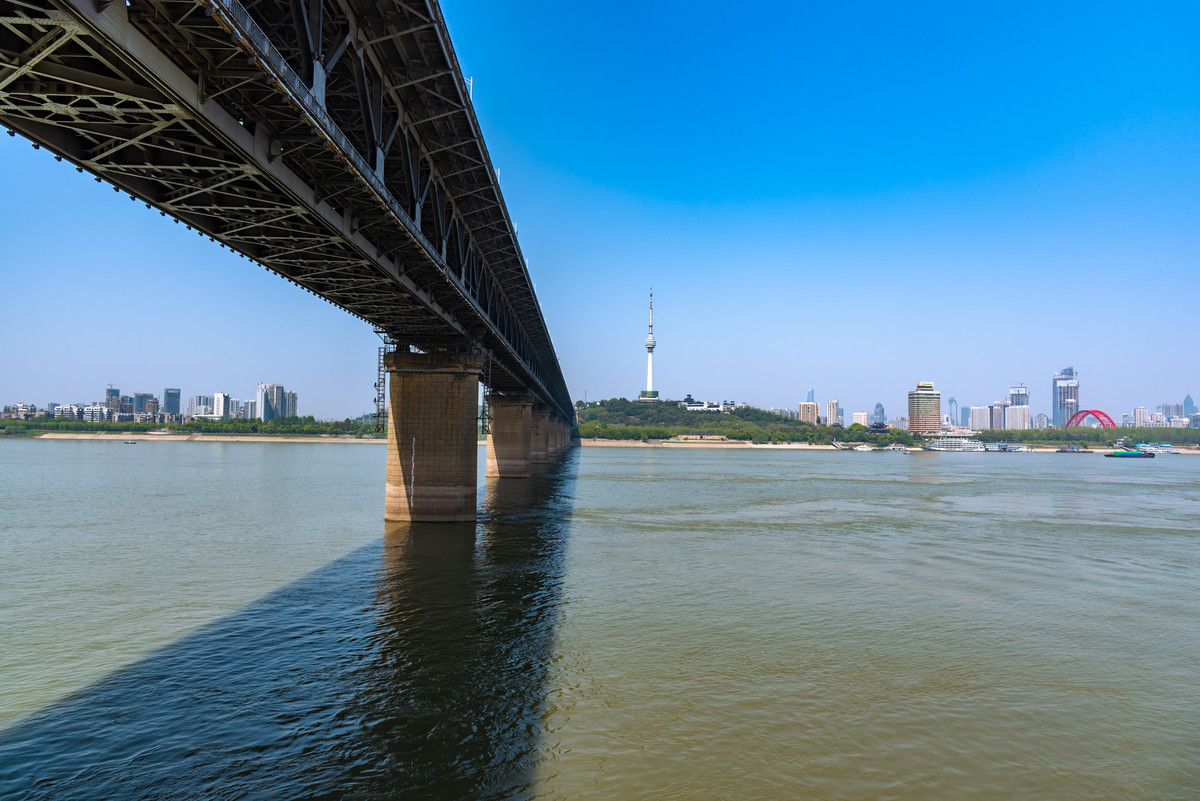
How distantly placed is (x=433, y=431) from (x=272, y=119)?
24337mm

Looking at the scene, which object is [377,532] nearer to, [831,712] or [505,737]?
[505,737]

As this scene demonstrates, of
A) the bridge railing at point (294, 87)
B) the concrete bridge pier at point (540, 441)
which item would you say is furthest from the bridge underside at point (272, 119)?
the concrete bridge pier at point (540, 441)

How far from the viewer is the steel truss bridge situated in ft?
33.8

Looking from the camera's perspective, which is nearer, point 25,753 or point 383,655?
point 25,753

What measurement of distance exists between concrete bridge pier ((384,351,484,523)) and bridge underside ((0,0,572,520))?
9620mm

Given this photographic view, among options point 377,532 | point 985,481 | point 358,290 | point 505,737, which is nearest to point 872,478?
point 985,481

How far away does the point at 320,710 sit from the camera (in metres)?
13.4

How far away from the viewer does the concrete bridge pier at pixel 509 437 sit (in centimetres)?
8100

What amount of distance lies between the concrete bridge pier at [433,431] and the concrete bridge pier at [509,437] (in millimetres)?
42504

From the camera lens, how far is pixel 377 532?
3669 cm

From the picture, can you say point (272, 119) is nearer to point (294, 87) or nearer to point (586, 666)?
point (294, 87)

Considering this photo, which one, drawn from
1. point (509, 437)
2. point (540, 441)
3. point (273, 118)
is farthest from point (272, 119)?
point (540, 441)

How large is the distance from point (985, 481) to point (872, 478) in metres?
14.8

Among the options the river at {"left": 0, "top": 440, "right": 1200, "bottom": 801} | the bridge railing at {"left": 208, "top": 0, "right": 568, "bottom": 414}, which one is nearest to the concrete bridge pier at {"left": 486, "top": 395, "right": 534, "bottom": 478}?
the river at {"left": 0, "top": 440, "right": 1200, "bottom": 801}
